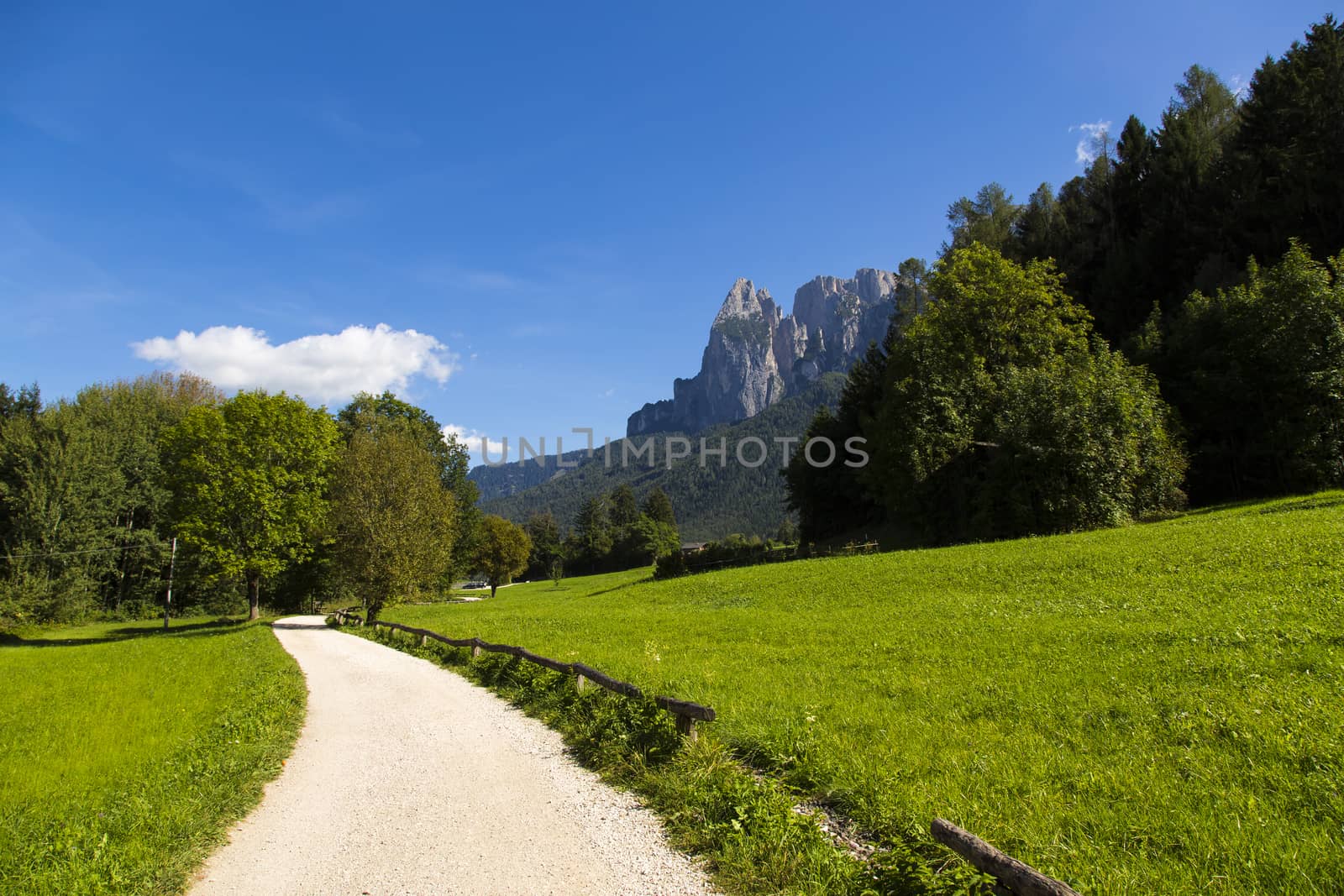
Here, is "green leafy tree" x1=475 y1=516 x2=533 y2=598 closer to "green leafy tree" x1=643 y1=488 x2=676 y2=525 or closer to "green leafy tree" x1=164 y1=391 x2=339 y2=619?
"green leafy tree" x1=643 y1=488 x2=676 y2=525

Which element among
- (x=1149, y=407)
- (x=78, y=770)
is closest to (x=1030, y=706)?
(x=78, y=770)

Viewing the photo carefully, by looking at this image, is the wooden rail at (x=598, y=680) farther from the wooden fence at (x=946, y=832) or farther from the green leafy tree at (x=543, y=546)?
the green leafy tree at (x=543, y=546)

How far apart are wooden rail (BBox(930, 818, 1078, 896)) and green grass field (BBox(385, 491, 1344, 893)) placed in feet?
2.40

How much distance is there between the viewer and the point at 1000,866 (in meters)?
3.98

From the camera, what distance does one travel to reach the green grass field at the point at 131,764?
564cm

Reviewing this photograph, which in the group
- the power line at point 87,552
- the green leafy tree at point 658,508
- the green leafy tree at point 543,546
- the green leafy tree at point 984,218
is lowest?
the green leafy tree at point 543,546

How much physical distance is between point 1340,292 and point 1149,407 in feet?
27.0

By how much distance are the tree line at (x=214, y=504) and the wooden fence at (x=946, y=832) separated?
18777 millimetres

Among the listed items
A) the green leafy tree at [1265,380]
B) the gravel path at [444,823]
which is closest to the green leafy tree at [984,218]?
the green leafy tree at [1265,380]

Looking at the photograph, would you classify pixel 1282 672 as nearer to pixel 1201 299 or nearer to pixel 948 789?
pixel 948 789

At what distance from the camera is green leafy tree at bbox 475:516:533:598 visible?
3046 inches

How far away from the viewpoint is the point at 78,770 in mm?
8508

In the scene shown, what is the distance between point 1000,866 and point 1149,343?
41.1 m

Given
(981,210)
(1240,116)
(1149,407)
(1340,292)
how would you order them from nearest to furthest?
1. (1340,292)
2. (1149,407)
3. (1240,116)
4. (981,210)
